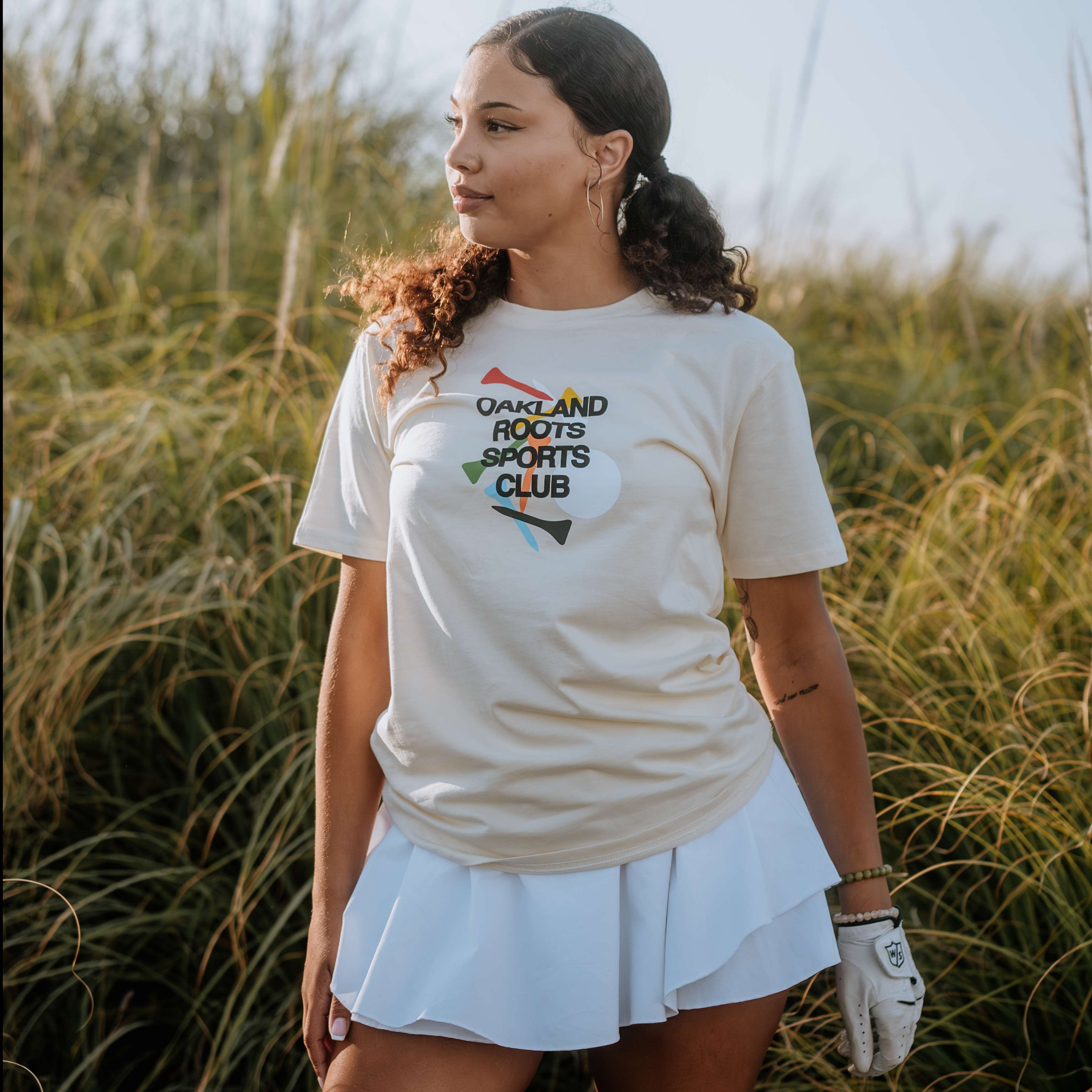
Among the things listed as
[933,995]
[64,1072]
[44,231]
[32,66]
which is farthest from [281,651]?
[32,66]

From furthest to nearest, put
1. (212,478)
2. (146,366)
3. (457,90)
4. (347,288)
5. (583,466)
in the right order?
(146,366) < (212,478) < (347,288) < (457,90) < (583,466)

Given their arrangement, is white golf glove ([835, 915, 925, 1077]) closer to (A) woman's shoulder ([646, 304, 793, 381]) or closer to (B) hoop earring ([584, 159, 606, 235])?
(A) woman's shoulder ([646, 304, 793, 381])

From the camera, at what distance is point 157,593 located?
2.34m

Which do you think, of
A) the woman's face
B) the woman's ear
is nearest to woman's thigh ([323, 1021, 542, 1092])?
the woman's face

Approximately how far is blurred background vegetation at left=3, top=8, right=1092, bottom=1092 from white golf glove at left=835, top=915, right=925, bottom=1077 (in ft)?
0.98

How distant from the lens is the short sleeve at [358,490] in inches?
53.8

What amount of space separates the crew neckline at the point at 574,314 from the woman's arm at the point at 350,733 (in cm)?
40

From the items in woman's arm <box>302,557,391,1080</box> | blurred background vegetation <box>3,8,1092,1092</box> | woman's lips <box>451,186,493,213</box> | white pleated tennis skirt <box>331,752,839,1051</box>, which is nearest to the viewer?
white pleated tennis skirt <box>331,752,839,1051</box>

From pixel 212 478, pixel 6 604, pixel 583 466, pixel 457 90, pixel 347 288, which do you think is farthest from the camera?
pixel 212 478

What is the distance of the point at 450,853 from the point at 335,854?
25cm

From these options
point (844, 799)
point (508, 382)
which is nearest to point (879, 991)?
point (844, 799)

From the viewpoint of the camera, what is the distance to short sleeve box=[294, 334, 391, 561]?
1.37 metres

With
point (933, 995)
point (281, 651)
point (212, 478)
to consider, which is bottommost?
point (933, 995)

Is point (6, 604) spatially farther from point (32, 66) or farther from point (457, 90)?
point (32, 66)
